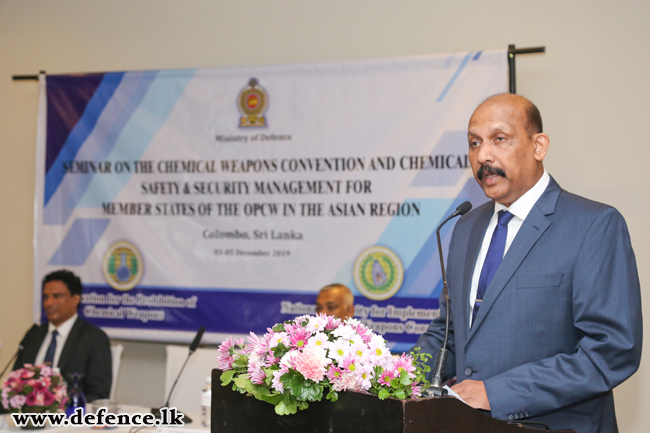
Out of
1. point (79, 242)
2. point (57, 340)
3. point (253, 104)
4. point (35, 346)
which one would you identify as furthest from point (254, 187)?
point (35, 346)

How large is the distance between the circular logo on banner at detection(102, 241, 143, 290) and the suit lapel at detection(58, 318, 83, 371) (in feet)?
1.18

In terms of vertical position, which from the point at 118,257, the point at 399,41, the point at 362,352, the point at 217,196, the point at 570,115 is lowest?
the point at 362,352

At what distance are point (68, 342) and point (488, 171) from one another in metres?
3.03

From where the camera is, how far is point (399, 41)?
13.2ft

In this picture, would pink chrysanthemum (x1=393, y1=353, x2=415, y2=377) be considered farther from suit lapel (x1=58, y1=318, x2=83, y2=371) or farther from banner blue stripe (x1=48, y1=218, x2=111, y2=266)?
banner blue stripe (x1=48, y1=218, x2=111, y2=266)

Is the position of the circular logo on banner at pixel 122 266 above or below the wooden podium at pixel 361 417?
above

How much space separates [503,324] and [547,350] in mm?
142

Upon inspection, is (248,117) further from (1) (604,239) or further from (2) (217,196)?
(1) (604,239)

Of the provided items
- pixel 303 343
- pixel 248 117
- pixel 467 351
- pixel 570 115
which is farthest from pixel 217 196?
pixel 303 343

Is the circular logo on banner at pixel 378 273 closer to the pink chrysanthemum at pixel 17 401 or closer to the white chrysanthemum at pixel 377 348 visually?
the pink chrysanthemum at pixel 17 401

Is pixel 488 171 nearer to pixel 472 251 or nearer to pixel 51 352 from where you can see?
pixel 472 251

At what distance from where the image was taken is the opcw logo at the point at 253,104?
4082 mm

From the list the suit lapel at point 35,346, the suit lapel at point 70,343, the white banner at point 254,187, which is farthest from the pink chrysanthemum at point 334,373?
the suit lapel at point 35,346

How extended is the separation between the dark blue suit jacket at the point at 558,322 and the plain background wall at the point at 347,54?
1873 millimetres
